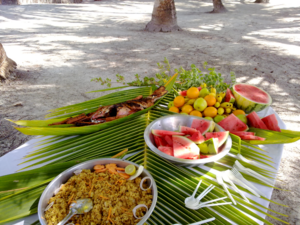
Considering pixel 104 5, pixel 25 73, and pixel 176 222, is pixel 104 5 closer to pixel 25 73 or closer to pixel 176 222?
pixel 25 73

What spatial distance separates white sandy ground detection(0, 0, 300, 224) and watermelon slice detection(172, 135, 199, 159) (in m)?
1.74

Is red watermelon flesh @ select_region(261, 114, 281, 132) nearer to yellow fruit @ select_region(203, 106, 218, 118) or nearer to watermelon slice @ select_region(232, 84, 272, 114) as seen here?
watermelon slice @ select_region(232, 84, 272, 114)

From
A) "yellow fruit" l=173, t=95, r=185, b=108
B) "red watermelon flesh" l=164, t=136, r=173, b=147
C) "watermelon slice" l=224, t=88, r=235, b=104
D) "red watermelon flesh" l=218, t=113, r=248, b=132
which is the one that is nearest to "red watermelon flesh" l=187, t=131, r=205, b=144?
"red watermelon flesh" l=164, t=136, r=173, b=147

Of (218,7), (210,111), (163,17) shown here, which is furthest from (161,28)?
(210,111)

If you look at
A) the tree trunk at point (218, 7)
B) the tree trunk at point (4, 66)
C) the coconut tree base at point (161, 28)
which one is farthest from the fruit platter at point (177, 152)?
the tree trunk at point (218, 7)

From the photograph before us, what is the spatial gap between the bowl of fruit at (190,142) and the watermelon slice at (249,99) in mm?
637

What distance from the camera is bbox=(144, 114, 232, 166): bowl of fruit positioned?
1.34 meters

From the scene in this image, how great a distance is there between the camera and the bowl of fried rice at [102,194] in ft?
3.32

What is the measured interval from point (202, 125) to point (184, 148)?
14.5 inches

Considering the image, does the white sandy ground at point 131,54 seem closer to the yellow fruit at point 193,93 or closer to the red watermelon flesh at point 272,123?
the red watermelon flesh at point 272,123

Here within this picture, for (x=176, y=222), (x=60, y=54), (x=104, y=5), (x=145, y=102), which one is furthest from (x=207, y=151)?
(x=104, y=5)

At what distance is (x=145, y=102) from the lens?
2.07 metres

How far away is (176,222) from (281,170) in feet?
8.07

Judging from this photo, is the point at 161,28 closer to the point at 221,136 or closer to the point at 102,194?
the point at 221,136
